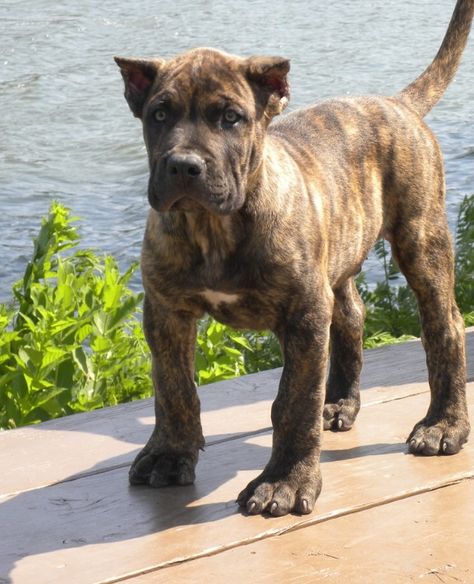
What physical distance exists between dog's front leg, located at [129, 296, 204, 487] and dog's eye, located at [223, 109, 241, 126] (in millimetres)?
723

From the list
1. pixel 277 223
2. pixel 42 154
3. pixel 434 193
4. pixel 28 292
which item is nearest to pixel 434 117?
pixel 42 154

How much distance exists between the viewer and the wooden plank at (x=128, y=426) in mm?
4988

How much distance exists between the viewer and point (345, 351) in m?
5.45

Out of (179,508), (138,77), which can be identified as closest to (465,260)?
(179,508)

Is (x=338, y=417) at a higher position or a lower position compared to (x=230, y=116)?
lower

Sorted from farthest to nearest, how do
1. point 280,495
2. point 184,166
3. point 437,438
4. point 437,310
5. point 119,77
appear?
point 119,77, point 437,310, point 437,438, point 280,495, point 184,166

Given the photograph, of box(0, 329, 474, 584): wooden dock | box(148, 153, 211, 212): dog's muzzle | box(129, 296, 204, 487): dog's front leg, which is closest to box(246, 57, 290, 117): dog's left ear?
box(148, 153, 211, 212): dog's muzzle

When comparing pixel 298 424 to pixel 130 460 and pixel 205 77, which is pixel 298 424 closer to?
pixel 130 460

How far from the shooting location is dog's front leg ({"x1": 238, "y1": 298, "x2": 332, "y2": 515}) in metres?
4.48

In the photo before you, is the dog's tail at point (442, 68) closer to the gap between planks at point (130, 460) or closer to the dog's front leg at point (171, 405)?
the gap between planks at point (130, 460)

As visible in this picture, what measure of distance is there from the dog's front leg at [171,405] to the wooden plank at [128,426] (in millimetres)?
247

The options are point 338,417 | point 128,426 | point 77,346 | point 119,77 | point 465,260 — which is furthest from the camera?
point 119,77

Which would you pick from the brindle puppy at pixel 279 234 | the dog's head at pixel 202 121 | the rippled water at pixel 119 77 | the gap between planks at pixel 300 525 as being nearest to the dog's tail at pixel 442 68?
the brindle puppy at pixel 279 234

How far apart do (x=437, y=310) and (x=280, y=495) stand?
3.52 feet
